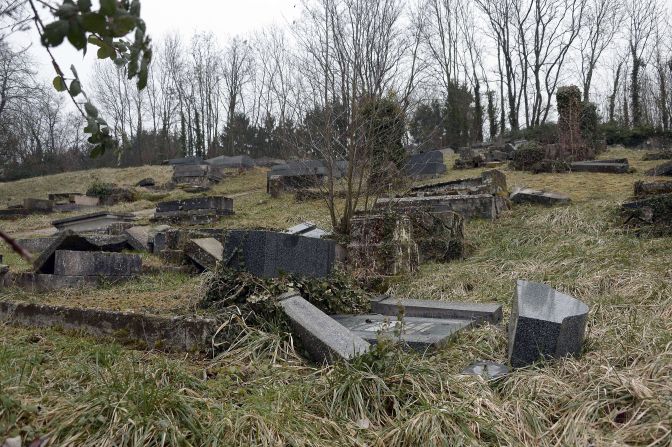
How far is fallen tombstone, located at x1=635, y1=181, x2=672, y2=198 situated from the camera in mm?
8520

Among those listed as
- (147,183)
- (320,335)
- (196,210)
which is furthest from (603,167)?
(147,183)

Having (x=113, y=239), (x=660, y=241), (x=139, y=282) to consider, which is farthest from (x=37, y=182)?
(x=660, y=241)

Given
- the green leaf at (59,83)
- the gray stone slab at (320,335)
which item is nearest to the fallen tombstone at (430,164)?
the gray stone slab at (320,335)

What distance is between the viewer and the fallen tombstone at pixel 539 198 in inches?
397

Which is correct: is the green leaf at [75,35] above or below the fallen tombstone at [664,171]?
above

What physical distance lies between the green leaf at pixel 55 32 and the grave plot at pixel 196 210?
11533 mm

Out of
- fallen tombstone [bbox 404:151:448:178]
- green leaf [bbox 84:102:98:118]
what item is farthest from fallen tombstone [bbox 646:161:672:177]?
green leaf [bbox 84:102:98:118]

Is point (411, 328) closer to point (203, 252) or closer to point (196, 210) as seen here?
point (203, 252)

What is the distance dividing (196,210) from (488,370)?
1070 cm

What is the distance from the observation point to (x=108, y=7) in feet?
4.05

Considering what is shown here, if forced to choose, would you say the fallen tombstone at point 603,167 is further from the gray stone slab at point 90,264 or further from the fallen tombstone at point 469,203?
the gray stone slab at point 90,264

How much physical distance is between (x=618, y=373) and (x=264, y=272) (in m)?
3.04

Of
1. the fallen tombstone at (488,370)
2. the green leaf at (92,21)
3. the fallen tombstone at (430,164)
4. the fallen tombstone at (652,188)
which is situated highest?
the fallen tombstone at (430,164)

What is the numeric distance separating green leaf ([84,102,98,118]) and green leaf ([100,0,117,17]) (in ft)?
1.47
